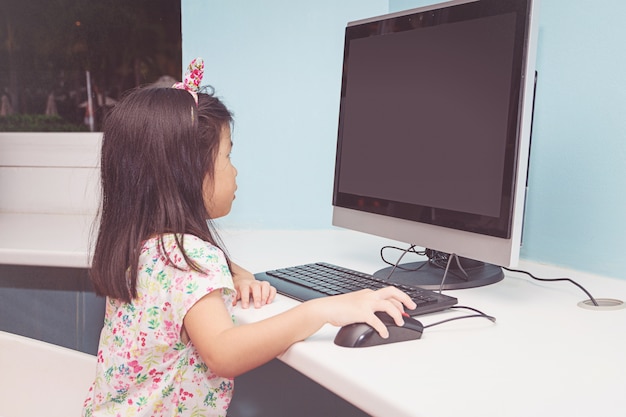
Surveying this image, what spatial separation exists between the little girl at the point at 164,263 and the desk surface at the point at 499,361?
79 mm

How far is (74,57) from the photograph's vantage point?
80.4 inches

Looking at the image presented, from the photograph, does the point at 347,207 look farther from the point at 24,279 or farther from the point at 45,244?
the point at 24,279

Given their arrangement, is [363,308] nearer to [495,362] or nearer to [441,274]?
[495,362]

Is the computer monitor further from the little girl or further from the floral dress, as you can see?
the floral dress

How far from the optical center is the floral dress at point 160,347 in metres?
0.89

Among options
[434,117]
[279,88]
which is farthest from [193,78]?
[279,88]

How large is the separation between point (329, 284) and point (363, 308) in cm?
22

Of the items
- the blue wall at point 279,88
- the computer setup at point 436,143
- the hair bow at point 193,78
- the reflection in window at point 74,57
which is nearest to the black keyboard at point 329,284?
the computer setup at point 436,143

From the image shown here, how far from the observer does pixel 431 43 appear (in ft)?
3.66

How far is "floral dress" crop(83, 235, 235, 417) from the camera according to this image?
2.93 feet

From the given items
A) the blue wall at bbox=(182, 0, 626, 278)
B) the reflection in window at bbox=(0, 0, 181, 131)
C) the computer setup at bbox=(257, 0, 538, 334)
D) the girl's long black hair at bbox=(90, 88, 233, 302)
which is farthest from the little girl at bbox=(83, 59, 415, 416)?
the reflection in window at bbox=(0, 0, 181, 131)

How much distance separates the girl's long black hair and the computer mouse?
26 cm

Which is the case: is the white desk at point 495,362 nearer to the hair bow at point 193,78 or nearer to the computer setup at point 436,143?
the computer setup at point 436,143

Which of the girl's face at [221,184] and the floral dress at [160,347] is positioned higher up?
the girl's face at [221,184]
